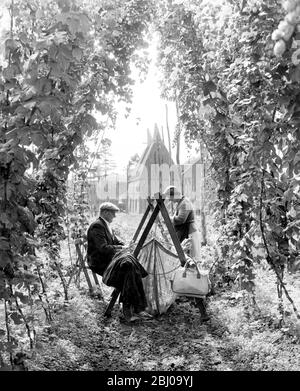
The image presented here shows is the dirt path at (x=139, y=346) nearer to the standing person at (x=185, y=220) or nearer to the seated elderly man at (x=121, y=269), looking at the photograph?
the seated elderly man at (x=121, y=269)

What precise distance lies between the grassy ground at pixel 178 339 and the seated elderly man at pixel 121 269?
0.71ft

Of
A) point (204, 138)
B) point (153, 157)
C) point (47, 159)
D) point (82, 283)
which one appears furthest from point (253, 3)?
point (153, 157)

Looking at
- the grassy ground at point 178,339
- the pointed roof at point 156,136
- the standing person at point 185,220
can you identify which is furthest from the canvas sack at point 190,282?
the pointed roof at point 156,136

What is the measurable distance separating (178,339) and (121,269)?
3.58 ft

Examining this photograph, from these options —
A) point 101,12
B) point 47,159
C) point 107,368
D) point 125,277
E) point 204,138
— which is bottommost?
point 107,368

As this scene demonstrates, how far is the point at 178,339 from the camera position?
497cm

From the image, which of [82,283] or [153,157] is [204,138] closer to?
[82,283]

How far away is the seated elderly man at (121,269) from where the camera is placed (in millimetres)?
5438

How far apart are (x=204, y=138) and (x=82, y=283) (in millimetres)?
3112

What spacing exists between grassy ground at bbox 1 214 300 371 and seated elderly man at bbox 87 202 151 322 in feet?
0.71

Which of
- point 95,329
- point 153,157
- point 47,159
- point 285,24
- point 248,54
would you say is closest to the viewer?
point 285,24

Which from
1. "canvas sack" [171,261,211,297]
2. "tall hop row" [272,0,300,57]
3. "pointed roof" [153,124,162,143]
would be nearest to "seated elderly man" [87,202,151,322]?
"canvas sack" [171,261,211,297]

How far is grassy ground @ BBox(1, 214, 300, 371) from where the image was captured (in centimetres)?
402

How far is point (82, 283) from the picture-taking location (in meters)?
7.30
